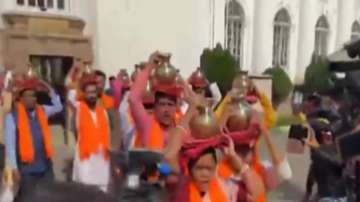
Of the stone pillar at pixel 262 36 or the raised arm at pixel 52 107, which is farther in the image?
the stone pillar at pixel 262 36

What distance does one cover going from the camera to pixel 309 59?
30.0 metres

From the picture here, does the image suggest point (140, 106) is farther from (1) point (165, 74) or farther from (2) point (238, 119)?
(2) point (238, 119)

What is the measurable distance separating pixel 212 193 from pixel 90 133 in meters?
2.65

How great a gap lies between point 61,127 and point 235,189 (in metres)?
10.9

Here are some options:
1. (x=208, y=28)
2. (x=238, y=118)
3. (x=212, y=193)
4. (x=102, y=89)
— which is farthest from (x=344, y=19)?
(x=212, y=193)

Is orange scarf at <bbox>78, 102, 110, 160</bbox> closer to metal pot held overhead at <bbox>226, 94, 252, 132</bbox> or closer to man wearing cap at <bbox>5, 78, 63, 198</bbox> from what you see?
man wearing cap at <bbox>5, 78, 63, 198</bbox>

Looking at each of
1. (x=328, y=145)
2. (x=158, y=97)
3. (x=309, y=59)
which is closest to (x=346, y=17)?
(x=309, y=59)

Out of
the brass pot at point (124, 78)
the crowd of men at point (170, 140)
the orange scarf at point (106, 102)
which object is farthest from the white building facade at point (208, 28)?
the crowd of men at point (170, 140)

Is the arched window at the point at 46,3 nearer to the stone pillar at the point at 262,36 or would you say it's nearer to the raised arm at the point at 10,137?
the stone pillar at the point at 262,36

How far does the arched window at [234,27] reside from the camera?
90.3ft

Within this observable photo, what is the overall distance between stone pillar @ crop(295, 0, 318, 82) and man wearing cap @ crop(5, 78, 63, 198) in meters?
24.5

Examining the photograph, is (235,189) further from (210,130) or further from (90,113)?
(90,113)

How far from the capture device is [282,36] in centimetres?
2961

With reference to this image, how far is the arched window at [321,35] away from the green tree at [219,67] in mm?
10225
